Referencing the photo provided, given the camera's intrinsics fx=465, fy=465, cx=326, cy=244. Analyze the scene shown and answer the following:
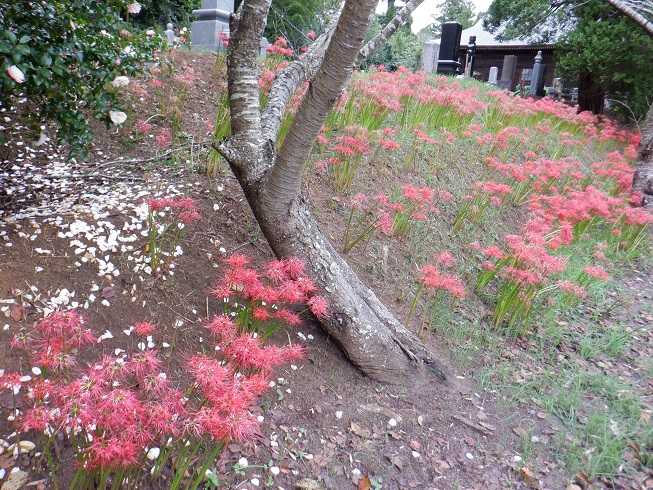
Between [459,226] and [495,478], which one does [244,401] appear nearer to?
[495,478]

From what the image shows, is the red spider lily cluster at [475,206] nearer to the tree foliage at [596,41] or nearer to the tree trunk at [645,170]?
the tree trunk at [645,170]

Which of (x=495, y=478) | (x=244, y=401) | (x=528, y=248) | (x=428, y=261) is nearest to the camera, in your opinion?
(x=244, y=401)

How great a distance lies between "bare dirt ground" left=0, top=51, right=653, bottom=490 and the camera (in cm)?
209

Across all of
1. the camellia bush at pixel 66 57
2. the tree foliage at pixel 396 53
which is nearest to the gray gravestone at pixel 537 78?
the tree foliage at pixel 396 53

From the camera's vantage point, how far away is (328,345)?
2.70m

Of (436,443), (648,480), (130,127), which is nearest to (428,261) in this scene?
(436,443)

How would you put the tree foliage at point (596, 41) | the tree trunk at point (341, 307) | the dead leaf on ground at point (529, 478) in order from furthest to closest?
the tree foliage at point (596, 41)
the tree trunk at point (341, 307)
the dead leaf on ground at point (529, 478)

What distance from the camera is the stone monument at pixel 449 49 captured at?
35.5 ft

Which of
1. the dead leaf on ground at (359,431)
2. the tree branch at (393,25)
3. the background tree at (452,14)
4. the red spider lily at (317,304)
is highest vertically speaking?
the background tree at (452,14)

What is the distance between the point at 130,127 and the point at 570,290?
3.85 metres

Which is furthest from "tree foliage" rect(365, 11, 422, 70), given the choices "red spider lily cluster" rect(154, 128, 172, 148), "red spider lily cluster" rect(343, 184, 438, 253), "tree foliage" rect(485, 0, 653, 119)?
"red spider lily cluster" rect(343, 184, 438, 253)

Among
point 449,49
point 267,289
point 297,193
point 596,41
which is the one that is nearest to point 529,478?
point 267,289

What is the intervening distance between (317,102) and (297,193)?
1.62ft

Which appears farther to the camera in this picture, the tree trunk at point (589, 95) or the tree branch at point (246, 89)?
the tree trunk at point (589, 95)
